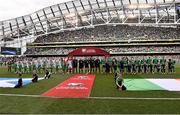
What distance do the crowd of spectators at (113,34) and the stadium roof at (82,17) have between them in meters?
2.74

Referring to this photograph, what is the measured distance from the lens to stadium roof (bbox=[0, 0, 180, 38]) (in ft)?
270

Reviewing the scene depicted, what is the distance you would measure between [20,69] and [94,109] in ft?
79.6

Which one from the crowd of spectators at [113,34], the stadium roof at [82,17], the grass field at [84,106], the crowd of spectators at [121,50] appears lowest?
the grass field at [84,106]

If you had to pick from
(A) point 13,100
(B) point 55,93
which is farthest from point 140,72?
(A) point 13,100

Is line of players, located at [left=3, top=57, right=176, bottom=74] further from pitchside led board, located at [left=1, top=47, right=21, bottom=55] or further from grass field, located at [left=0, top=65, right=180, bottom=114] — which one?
pitchside led board, located at [left=1, top=47, right=21, bottom=55]

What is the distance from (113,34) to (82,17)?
9.34 m

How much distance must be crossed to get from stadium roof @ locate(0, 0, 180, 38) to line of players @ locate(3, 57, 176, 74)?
4771 cm

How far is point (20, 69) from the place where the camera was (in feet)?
114

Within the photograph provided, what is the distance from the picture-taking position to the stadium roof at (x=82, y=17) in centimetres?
8225

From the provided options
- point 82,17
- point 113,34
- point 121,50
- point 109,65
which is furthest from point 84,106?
point 113,34

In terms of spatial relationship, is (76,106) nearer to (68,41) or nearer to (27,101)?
(27,101)

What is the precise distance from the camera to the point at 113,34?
287 ft

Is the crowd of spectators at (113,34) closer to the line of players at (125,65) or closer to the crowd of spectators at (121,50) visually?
the crowd of spectators at (121,50)

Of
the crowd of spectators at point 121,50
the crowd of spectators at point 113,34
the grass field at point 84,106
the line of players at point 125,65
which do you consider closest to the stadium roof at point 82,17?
the crowd of spectators at point 113,34
